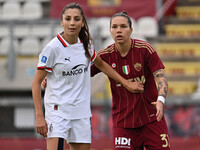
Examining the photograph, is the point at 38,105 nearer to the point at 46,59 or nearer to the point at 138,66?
the point at 46,59

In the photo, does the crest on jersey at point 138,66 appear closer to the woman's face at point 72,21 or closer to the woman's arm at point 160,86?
the woman's arm at point 160,86

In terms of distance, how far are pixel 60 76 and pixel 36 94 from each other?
0.96ft

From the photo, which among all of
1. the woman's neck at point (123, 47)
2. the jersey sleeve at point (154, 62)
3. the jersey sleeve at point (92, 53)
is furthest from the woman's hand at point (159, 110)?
the jersey sleeve at point (92, 53)

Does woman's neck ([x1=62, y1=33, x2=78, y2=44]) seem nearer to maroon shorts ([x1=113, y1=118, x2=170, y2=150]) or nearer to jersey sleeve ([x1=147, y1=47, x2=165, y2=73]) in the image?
jersey sleeve ([x1=147, y1=47, x2=165, y2=73])

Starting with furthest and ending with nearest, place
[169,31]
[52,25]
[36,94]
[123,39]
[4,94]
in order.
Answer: [169,31] → [4,94] → [52,25] → [123,39] → [36,94]

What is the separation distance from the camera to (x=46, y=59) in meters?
4.24

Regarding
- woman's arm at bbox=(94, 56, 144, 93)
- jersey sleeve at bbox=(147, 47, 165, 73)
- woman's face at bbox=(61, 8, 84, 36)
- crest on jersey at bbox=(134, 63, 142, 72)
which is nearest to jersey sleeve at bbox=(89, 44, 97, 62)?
woman's arm at bbox=(94, 56, 144, 93)

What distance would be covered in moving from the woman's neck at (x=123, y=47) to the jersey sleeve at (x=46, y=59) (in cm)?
84

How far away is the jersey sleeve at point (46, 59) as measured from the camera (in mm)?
4230

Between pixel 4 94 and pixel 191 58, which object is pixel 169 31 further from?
pixel 4 94

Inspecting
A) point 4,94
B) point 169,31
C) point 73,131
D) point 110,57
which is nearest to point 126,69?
point 110,57

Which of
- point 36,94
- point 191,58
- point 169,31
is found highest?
point 169,31

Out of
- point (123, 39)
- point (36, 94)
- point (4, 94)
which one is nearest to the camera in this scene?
point (36, 94)

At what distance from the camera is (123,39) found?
467 centimetres
